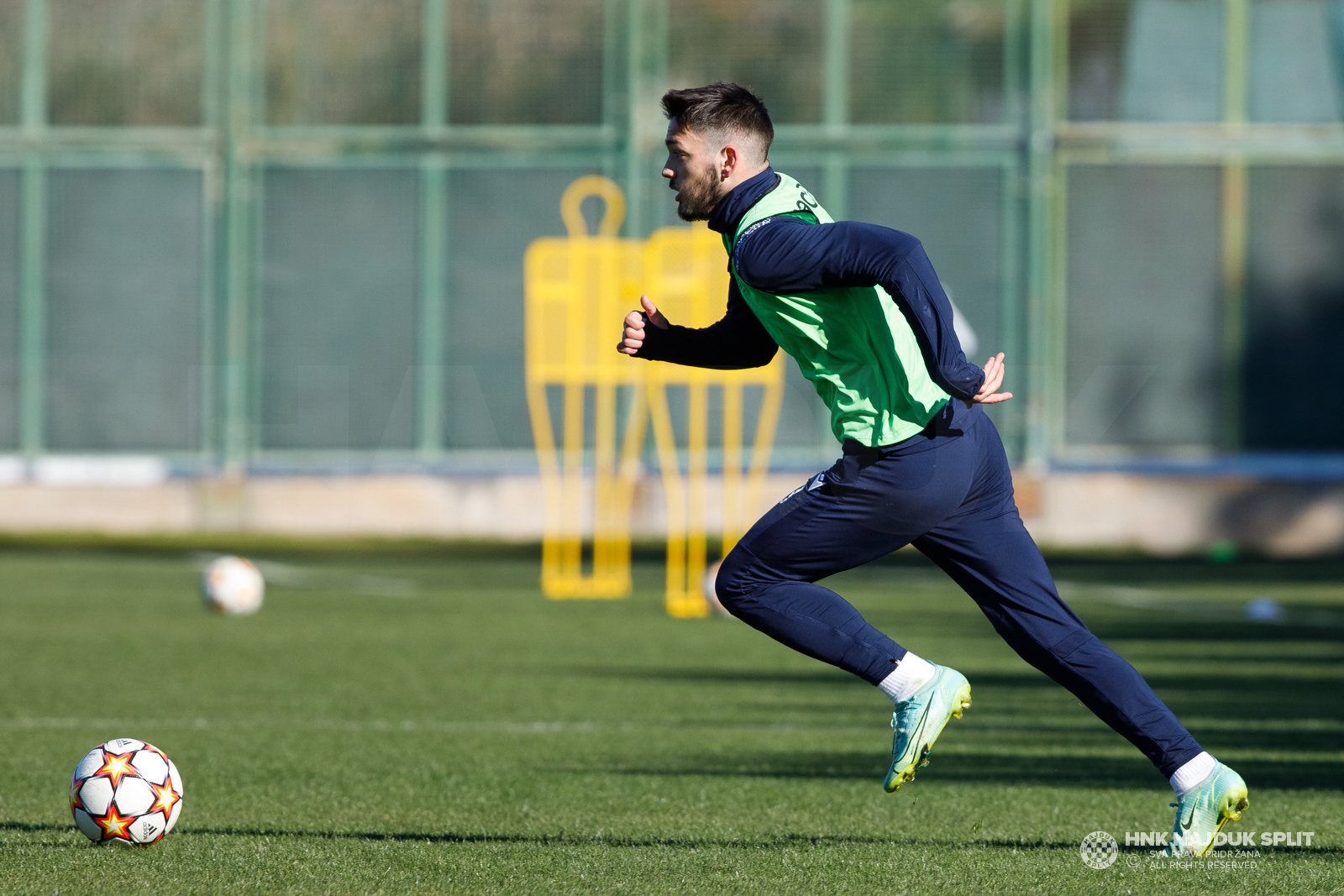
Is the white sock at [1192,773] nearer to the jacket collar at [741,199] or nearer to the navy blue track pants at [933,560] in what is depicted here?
the navy blue track pants at [933,560]

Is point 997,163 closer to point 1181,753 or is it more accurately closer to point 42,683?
point 42,683

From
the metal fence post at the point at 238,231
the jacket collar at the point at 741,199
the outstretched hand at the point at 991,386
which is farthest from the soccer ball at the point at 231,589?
the outstretched hand at the point at 991,386

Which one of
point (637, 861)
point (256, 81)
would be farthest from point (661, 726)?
point (256, 81)

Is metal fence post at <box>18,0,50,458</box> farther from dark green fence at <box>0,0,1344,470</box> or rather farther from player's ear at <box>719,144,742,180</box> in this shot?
player's ear at <box>719,144,742,180</box>

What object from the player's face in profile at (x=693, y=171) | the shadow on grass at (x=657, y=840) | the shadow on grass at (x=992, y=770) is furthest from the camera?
the shadow on grass at (x=992, y=770)

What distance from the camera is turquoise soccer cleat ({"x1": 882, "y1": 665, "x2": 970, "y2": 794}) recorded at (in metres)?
5.38

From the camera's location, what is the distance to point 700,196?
17.7 ft

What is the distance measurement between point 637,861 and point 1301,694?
575 cm

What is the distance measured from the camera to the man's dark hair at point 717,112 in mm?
5367

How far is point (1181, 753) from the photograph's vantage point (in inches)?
209

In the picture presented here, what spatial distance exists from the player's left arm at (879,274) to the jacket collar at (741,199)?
0.61ft

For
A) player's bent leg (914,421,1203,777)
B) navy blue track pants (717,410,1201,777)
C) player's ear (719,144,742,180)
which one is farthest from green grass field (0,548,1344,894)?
player's ear (719,144,742,180)

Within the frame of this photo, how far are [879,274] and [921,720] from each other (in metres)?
1.31

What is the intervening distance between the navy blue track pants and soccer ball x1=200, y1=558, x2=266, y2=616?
31.7 feet
